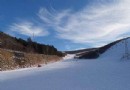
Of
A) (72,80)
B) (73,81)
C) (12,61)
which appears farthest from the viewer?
(12,61)

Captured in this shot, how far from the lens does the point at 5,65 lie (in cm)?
2412

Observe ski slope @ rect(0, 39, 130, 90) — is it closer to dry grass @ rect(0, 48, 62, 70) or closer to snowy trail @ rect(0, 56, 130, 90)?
snowy trail @ rect(0, 56, 130, 90)

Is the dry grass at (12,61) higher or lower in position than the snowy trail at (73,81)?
higher

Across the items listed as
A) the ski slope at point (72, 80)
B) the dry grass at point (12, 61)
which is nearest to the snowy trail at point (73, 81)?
the ski slope at point (72, 80)

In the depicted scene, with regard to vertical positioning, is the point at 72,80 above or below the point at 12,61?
below


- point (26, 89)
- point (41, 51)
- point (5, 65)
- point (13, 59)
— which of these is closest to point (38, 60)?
point (13, 59)

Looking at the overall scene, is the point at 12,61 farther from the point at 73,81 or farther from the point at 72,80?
the point at 73,81

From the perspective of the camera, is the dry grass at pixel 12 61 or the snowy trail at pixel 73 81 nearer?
the snowy trail at pixel 73 81

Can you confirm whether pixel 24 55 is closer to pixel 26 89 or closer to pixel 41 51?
pixel 26 89

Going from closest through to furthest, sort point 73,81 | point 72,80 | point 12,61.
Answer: point 73,81, point 72,80, point 12,61

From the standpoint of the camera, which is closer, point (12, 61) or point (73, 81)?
point (73, 81)

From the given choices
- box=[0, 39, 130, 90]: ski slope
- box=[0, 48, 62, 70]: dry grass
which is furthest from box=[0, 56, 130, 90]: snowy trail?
box=[0, 48, 62, 70]: dry grass

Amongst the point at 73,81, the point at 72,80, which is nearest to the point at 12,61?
the point at 72,80

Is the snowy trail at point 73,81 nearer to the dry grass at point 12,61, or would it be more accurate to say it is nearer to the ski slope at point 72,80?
the ski slope at point 72,80
